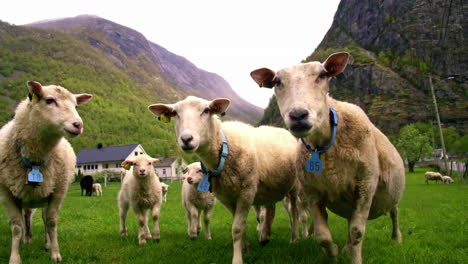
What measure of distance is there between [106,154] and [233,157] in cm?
8446

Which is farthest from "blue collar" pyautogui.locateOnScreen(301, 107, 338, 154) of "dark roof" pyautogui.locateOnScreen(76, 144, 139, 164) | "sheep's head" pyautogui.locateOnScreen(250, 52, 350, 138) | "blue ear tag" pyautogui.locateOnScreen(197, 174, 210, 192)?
"dark roof" pyautogui.locateOnScreen(76, 144, 139, 164)

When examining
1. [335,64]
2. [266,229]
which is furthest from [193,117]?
[266,229]

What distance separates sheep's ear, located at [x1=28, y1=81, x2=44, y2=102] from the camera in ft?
16.2

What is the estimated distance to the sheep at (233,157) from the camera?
15.7 feet

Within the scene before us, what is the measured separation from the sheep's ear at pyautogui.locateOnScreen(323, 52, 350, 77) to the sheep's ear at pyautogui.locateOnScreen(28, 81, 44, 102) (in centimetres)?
415

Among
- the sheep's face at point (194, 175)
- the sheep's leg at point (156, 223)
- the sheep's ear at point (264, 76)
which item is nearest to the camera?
the sheep's ear at point (264, 76)

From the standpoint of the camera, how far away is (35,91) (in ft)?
16.4

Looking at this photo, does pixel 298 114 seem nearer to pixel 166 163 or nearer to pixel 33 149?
pixel 33 149

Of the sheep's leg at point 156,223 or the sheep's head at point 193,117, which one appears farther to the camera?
the sheep's leg at point 156,223

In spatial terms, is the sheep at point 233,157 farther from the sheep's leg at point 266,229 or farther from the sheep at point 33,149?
the sheep at point 33,149

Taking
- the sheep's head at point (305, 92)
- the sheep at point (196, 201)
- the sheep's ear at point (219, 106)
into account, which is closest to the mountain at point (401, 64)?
the sheep at point (196, 201)

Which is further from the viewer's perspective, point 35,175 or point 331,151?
point 35,175

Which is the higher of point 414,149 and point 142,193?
point 142,193

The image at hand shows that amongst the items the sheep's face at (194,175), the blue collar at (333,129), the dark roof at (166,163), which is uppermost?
the blue collar at (333,129)
